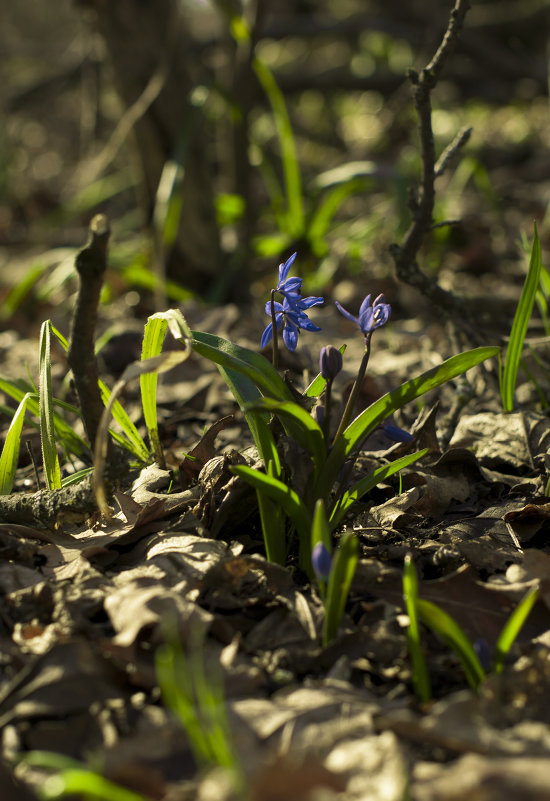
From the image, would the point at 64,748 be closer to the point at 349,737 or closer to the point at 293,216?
the point at 349,737

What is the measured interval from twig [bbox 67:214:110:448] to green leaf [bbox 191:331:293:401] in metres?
0.27

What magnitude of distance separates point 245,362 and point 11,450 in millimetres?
668

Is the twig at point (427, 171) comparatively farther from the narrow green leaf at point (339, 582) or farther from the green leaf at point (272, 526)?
the narrow green leaf at point (339, 582)

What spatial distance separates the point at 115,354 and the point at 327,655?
1.92 meters

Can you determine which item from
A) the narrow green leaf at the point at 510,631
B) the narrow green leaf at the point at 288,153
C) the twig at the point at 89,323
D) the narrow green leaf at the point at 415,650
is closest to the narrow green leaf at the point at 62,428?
the twig at the point at 89,323

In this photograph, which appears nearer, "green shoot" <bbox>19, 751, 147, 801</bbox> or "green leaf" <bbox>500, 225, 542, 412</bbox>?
"green shoot" <bbox>19, 751, 147, 801</bbox>

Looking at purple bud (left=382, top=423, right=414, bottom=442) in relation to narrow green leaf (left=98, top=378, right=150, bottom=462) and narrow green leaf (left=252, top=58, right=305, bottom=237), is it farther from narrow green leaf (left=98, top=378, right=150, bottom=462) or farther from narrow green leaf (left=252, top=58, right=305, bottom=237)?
narrow green leaf (left=252, top=58, right=305, bottom=237)

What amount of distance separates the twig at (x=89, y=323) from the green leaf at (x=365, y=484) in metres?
0.70

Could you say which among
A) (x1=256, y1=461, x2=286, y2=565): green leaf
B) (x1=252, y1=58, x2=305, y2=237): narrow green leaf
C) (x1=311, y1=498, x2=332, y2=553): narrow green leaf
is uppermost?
(x1=252, y1=58, x2=305, y2=237): narrow green leaf

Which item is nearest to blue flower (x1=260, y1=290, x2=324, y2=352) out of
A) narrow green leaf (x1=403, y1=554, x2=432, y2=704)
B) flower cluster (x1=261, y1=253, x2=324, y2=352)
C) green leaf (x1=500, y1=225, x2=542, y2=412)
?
flower cluster (x1=261, y1=253, x2=324, y2=352)

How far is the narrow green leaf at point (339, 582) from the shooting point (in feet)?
3.98

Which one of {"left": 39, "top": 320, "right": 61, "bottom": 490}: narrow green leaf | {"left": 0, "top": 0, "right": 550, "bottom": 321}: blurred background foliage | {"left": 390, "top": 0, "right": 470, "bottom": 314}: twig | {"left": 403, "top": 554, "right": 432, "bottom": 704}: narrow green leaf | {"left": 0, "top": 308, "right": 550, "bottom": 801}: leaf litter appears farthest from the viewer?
{"left": 0, "top": 0, "right": 550, "bottom": 321}: blurred background foliage

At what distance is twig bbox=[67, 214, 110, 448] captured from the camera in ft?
5.11

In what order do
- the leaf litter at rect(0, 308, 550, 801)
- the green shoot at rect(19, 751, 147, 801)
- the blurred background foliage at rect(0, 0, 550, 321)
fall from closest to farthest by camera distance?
1. the green shoot at rect(19, 751, 147, 801)
2. the leaf litter at rect(0, 308, 550, 801)
3. the blurred background foliage at rect(0, 0, 550, 321)
